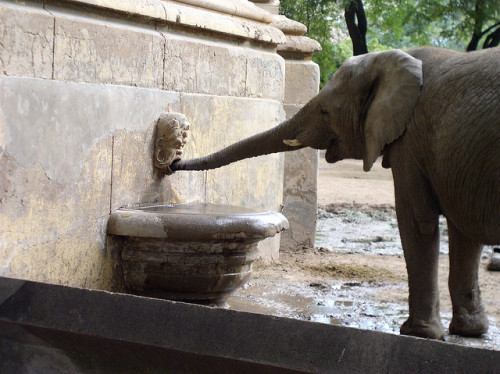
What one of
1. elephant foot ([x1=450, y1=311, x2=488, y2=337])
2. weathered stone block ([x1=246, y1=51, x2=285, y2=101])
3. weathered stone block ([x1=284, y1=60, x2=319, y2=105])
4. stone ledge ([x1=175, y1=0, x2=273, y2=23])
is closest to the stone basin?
elephant foot ([x1=450, y1=311, x2=488, y2=337])

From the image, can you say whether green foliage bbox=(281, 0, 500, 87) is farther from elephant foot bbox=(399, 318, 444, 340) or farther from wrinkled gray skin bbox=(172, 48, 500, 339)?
elephant foot bbox=(399, 318, 444, 340)

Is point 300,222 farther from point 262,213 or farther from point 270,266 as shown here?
point 262,213

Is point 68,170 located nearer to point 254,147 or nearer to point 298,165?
point 254,147

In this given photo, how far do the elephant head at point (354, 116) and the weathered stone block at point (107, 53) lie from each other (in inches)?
27.2

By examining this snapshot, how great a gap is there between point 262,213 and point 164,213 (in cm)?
69

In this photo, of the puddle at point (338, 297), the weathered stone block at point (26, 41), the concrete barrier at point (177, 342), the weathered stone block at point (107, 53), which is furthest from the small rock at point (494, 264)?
the concrete barrier at point (177, 342)

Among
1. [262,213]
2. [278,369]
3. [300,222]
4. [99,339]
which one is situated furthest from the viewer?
[300,222]

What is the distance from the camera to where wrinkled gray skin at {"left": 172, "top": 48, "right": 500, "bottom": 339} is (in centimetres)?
483

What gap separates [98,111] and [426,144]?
1938mm

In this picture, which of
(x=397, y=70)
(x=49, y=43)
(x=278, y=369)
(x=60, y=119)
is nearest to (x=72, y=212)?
(x=60, y=119)

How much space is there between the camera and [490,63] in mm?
4777

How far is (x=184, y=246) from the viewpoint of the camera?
204 inches

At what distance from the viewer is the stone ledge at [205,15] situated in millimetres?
5280

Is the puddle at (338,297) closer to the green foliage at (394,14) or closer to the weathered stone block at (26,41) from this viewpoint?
the weathered stone block at (26,41)
